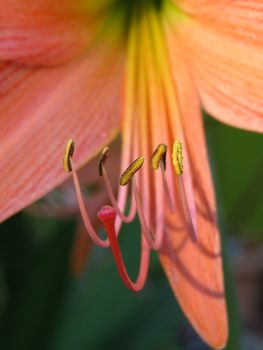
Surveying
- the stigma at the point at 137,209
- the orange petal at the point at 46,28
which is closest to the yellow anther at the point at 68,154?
the stigma at the point at 137,209

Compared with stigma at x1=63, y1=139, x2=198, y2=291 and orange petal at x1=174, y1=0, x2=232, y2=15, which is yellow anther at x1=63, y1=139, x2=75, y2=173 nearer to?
stigma at x1=63, y1=139, x2=198, y2=291

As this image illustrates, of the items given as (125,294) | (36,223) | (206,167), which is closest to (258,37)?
(206,167)

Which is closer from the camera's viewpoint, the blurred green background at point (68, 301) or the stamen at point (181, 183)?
the stamen at point (181, 183)

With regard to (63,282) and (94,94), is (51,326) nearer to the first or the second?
(63,282)

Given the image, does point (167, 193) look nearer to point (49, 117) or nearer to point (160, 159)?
point (160, 159)

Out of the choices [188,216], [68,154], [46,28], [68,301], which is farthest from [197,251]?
[68,301]

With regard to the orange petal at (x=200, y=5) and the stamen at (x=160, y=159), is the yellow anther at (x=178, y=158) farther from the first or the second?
the orange petal at (x=200, y=5)

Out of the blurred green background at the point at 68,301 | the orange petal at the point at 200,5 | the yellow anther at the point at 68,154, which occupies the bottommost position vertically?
the blurred green background at the point at 68,301

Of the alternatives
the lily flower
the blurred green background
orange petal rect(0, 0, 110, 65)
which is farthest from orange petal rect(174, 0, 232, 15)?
the blurred green background

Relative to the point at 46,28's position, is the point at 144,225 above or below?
below
